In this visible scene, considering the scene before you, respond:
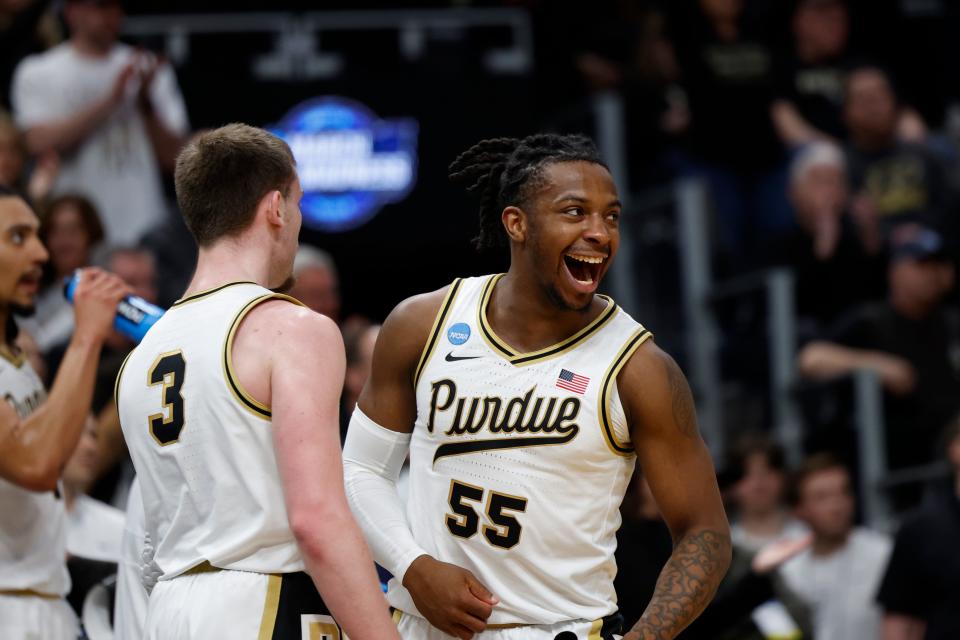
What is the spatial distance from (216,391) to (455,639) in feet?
3.41

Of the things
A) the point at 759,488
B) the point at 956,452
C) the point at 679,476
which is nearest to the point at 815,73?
A: the point at 759,488

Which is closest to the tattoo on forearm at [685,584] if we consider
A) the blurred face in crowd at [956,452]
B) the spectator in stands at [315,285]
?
the spectator in stands at [315,285]

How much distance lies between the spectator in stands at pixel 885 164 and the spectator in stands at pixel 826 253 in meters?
0.72

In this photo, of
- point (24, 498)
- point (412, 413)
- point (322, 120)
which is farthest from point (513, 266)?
point (322, 120)

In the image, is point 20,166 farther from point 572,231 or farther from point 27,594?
point 572,231

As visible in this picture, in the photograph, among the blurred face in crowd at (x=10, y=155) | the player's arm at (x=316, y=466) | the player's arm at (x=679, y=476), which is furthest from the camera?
the blurred face in crowd at (x=10, y=155)

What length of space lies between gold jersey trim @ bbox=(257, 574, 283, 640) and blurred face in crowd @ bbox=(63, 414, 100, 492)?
228cm

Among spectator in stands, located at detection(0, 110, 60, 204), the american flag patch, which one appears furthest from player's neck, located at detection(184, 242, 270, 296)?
spectator in stands, located at detection(0, 110, 60, 204)

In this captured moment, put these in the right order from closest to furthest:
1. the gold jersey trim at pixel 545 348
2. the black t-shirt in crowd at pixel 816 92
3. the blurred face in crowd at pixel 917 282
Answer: the gold jersey trim at pixel 545 348 → the blurred face in crowd at pixel 917 282 → the black t-shirt in crowd at pixel 816 92

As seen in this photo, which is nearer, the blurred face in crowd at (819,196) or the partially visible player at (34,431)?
the partially visible player at (34,431)

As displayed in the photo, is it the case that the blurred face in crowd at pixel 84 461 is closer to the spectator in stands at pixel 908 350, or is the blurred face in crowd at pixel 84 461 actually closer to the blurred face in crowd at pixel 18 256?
the blurred face in crowd at pixel 18 256

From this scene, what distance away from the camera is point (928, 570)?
7320 millimetres

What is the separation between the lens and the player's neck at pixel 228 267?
3.89 m

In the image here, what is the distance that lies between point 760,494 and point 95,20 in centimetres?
473
